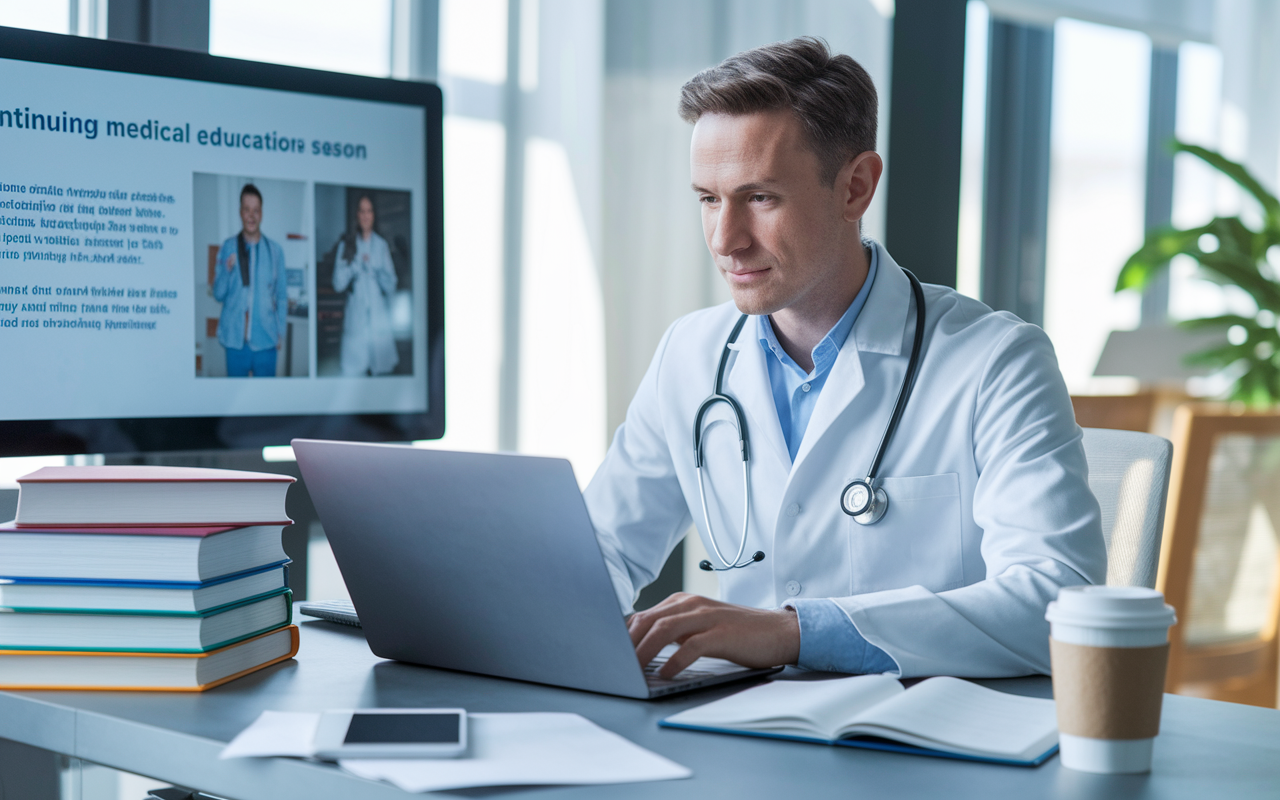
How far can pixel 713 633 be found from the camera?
100 centimetres

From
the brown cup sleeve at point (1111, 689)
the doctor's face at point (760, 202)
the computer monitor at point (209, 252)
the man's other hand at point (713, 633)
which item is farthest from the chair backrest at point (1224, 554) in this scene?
the brown cup sleeve at point (1111, 689)

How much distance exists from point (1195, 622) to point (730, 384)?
1935mm

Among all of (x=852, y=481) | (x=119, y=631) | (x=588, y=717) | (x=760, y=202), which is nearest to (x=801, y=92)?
(x=760, y=202)

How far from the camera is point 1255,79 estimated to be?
4.62m

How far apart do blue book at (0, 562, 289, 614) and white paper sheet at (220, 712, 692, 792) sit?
0.17 meters

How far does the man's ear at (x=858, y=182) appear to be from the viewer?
1.51m

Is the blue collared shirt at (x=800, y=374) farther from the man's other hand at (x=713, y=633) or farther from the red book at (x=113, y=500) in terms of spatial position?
the red book at (x=113, y=500)

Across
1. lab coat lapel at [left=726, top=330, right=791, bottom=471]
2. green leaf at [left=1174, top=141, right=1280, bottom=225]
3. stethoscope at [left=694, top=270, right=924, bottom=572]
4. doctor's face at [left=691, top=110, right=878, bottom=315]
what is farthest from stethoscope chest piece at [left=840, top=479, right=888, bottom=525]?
green leaf at [left=1174, top=141, right=1280, bottom=225]

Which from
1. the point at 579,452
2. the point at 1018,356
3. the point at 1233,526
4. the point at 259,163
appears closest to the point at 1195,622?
the point at 1233,526

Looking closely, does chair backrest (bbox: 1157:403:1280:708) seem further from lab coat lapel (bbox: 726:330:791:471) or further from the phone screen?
the phone screen

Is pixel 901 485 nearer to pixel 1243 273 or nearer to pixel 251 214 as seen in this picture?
pixel 251 214

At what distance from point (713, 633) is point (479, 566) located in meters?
0.20

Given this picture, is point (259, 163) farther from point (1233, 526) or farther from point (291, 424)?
point (1233, 526)

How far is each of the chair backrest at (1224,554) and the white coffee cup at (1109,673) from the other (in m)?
2.17
